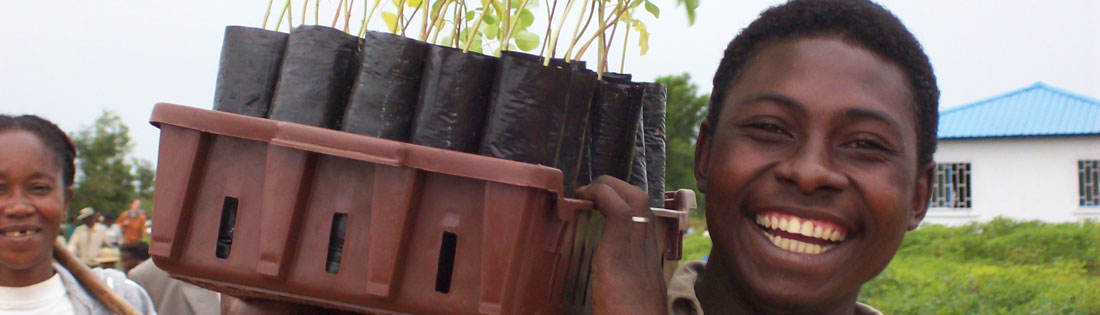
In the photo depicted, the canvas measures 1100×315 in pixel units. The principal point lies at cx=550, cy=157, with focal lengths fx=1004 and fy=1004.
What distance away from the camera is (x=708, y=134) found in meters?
1.78

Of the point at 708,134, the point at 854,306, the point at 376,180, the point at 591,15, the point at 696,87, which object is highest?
the point at 696,87

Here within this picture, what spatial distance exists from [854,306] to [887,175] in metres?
0.33

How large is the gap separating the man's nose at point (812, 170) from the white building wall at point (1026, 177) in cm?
2158

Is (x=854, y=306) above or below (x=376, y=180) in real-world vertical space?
below

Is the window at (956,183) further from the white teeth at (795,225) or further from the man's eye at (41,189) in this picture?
the white teeth at (795,225)

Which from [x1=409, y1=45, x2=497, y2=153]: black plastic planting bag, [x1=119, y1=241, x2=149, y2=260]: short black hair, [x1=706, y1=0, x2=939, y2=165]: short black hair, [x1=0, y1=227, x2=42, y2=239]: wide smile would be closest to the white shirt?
[x1=0, y1=227, x2=42, y2=239]: wide smile

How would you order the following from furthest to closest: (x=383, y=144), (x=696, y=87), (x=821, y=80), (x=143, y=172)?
(x=143, y=172) → (x=696, y=87) → (x=821, y=80) → (x=383, y=144)

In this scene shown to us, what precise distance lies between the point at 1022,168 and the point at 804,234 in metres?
22.2

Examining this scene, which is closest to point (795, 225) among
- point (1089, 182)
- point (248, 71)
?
point (248, 71)

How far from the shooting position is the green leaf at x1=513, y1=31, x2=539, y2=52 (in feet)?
6.63

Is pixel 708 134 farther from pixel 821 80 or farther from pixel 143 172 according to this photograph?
pixel 143 172

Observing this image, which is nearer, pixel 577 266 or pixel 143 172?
pixel 577 266

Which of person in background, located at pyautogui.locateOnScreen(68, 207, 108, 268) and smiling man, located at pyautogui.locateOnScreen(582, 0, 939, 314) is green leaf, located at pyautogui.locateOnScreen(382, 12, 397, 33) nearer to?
smiling man, located at pyautogui.locateOnScreen(582, 0, 939, 314)

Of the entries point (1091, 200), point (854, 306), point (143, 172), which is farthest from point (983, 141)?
point (143, 172)
